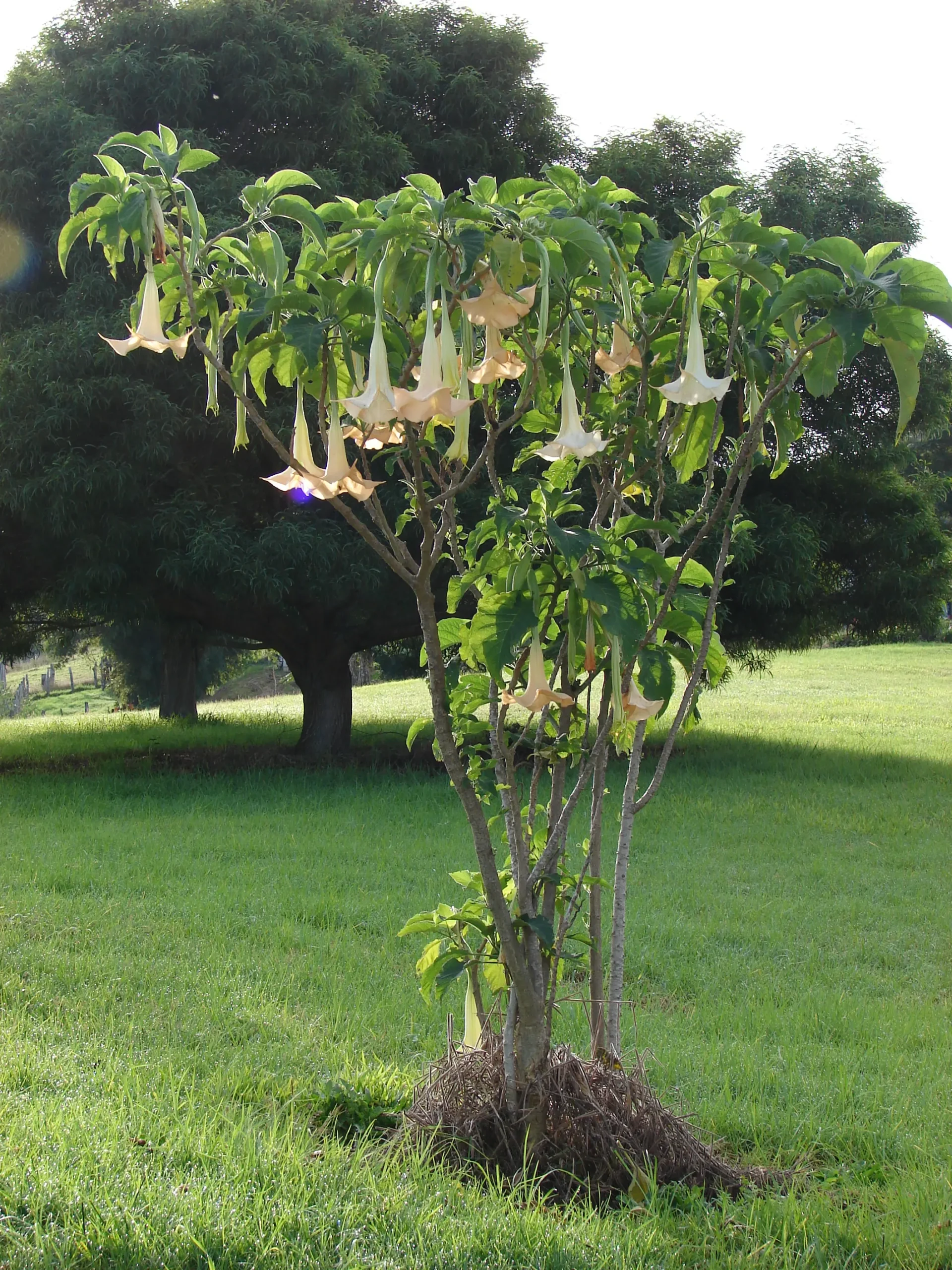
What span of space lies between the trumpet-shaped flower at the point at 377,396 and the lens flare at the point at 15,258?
27.2 ft

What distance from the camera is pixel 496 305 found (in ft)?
5.58

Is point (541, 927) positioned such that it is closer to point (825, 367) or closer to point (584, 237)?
point (825, 367)

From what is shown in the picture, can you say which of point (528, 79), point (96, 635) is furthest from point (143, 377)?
point (96, 635)

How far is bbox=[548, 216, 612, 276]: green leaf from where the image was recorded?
1.64 metres

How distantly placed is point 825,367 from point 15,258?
847cm

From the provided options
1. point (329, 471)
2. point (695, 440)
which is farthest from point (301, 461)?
point (695, 440)

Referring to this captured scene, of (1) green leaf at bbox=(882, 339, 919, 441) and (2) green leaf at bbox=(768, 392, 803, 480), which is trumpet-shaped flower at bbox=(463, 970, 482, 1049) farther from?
(1) green leaf at bbox=(882, 339, 919, 441)

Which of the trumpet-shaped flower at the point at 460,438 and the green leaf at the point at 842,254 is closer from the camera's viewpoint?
the green leaf at the point at 842,254

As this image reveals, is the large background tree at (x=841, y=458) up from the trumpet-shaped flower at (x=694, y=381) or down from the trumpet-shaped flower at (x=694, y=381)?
up

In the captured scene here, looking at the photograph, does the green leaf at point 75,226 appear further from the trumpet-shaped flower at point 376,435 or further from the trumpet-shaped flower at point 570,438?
the trumpet-shaped flower at point 570,438

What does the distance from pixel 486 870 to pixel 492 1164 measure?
659 millimetres

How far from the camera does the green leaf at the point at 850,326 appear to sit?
1.65m

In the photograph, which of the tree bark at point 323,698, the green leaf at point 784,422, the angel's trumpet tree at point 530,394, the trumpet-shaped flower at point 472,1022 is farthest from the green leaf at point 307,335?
the tree bark at point 323,698

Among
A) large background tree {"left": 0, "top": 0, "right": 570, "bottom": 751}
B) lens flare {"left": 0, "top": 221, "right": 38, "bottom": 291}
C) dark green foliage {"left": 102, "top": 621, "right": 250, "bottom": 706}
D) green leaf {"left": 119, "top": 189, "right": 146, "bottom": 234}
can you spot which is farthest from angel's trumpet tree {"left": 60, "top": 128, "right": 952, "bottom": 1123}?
dark green foliage {"left": 102, "top": 621, "right": 250, "bottom": 706}
